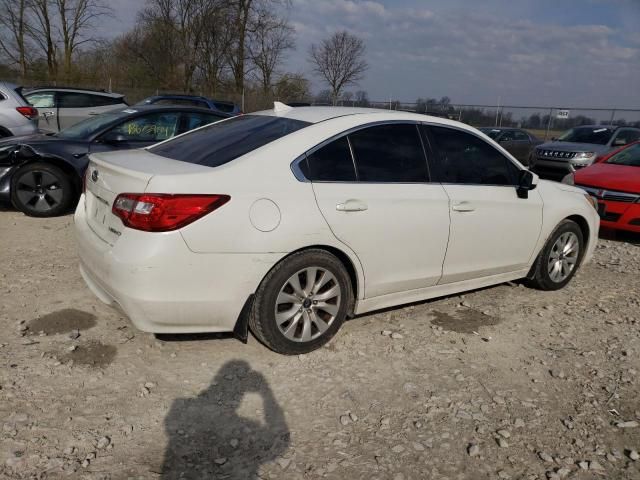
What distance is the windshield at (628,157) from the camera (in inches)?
315

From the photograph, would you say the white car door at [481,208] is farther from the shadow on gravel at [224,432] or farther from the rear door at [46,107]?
the rear door at [46,107]

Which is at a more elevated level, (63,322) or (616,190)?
(616,190)

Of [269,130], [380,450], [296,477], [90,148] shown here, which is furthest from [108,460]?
[90,148]

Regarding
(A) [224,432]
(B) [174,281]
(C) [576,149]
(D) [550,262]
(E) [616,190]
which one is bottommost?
(A) [224,432]

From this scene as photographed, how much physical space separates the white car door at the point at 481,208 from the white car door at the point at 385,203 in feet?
0.47

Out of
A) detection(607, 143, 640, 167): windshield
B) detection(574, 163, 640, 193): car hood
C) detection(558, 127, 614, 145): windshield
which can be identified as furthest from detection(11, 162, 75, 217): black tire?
detection(558, 127, 614, 145): windshield

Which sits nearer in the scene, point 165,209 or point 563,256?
point 165,209

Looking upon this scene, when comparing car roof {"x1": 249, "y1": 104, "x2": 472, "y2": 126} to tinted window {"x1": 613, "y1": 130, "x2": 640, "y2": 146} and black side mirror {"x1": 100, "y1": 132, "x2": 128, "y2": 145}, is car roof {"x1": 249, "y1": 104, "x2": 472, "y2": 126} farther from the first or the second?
tinted window {"x1": 613, "y1": 130, "x2": 640, "y2": 146}

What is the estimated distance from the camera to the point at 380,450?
2.67 meters

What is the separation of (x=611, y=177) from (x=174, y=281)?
264 inches

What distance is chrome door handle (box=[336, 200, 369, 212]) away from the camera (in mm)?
3414

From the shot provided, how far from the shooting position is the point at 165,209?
2.94 meters

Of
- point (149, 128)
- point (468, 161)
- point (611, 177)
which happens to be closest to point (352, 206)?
point (468, 161)

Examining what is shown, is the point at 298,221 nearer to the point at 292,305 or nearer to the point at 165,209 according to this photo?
the point at 292,305
